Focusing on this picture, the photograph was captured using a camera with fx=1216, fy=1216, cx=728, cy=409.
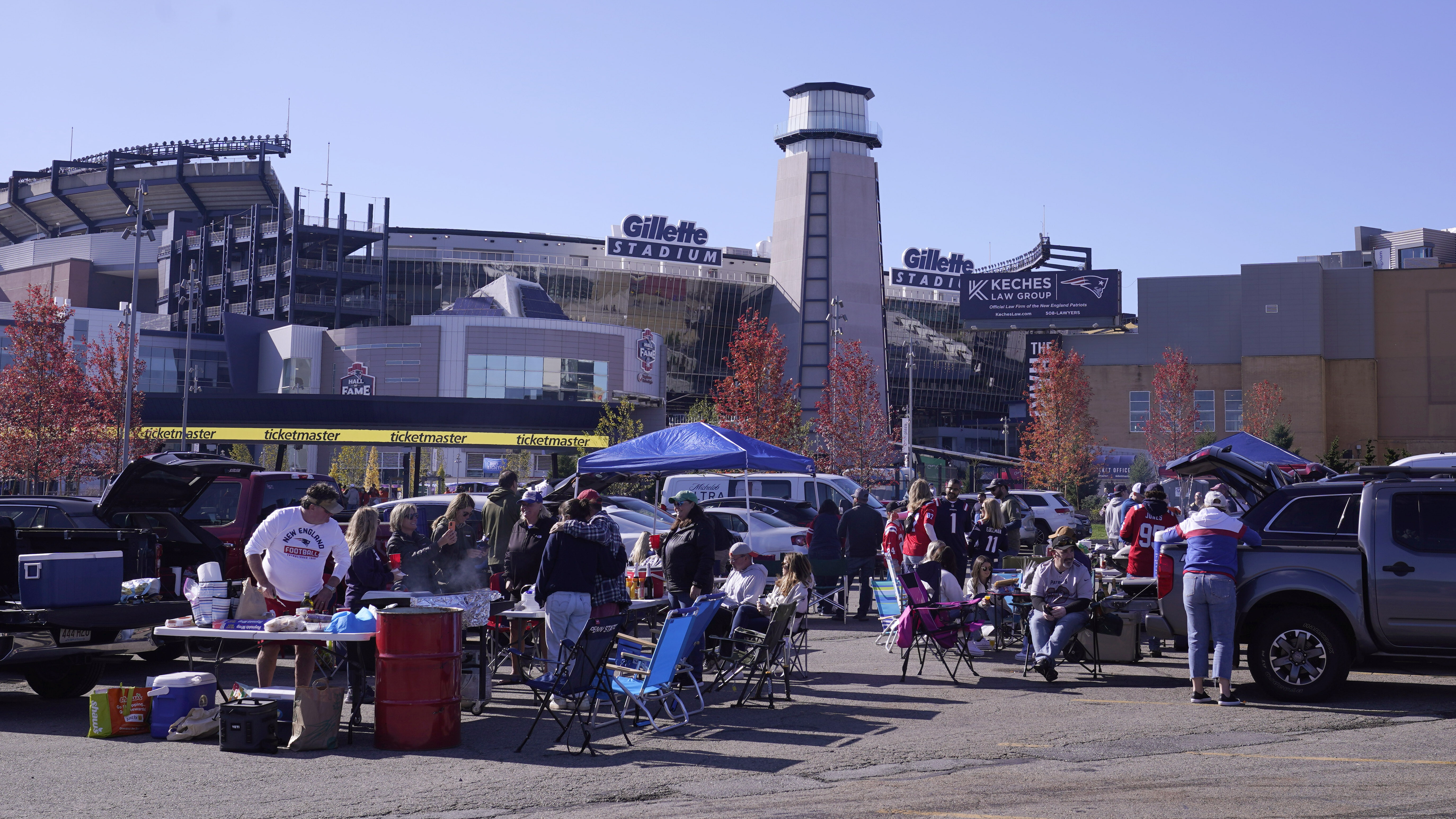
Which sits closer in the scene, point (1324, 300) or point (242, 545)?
point (242, 545)

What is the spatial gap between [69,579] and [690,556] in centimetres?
528

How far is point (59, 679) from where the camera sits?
35.1 feet

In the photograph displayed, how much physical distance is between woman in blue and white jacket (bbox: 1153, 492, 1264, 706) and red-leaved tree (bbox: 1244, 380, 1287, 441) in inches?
2855

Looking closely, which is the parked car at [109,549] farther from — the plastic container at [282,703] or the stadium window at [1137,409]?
the stadium window at [1137,409]

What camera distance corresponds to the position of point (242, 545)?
13.9 m

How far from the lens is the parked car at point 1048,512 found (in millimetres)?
35156

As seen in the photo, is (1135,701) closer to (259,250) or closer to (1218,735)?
(1218,735)

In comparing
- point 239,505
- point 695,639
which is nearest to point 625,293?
point 239,505

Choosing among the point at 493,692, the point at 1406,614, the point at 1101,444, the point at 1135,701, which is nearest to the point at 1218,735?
the point at 1135,701

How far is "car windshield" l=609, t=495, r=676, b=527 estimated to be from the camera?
68.3ft

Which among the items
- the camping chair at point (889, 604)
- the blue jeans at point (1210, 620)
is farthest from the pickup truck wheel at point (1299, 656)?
the camping chair at point (889, 604)

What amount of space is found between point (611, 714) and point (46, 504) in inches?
233

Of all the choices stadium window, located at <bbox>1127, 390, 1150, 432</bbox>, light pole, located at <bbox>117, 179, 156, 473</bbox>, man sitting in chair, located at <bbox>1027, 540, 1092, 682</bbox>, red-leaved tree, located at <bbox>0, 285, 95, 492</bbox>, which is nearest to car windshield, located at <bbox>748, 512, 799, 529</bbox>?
man sitting in chair, located at <bbox>1027, 540, 1092, 682</bbox>

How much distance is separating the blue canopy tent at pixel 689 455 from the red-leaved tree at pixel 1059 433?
1785 inches
